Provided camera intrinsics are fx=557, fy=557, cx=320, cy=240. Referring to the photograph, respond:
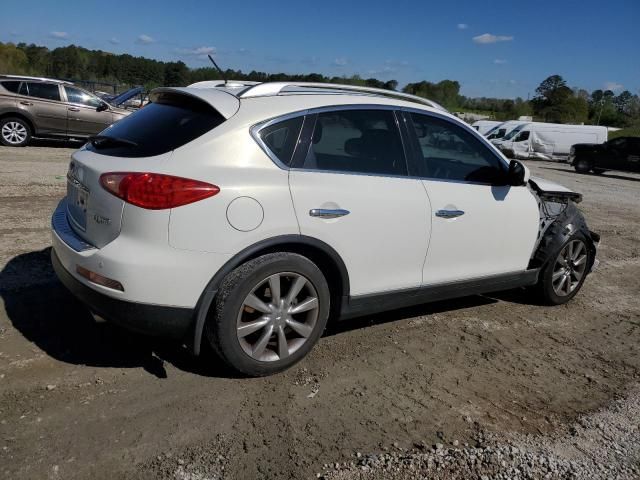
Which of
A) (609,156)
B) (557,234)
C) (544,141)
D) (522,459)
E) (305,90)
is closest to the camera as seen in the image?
(522,459)

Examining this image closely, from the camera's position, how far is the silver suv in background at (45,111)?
1298 centimetres

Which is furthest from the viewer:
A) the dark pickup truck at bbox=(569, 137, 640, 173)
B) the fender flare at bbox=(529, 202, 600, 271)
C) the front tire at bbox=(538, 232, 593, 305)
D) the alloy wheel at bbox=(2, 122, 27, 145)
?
the dark pickup truck at bbox=(569, 137, 640, 173)

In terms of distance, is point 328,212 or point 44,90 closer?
point 328,212

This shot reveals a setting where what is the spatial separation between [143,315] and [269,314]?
2.41 ft

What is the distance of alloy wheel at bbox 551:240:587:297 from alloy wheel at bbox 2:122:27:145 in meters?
12.6

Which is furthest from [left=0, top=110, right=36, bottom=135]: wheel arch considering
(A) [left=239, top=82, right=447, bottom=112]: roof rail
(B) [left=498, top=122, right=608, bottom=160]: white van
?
(B) [left=498, top=122, right=608, bottom=160]: white van

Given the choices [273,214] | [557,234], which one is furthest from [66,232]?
[557,234]

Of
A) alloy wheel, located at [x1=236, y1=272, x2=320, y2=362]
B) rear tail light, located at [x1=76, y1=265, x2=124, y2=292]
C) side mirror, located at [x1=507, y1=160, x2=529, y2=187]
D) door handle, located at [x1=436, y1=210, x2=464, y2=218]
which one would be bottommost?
alloy wheel, located at [x1=236, y1=272, x2=320, y2=362]

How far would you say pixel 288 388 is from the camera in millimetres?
3391

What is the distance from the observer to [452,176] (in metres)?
4.22

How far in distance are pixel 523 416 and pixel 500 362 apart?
2.45 feet

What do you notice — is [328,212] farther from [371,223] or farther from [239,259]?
[239,259]

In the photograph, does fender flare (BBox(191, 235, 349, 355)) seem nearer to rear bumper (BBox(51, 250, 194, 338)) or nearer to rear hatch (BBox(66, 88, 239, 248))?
rear bumper (BBox(51, 250, 194, 338))

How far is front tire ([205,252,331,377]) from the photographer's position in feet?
10.3
